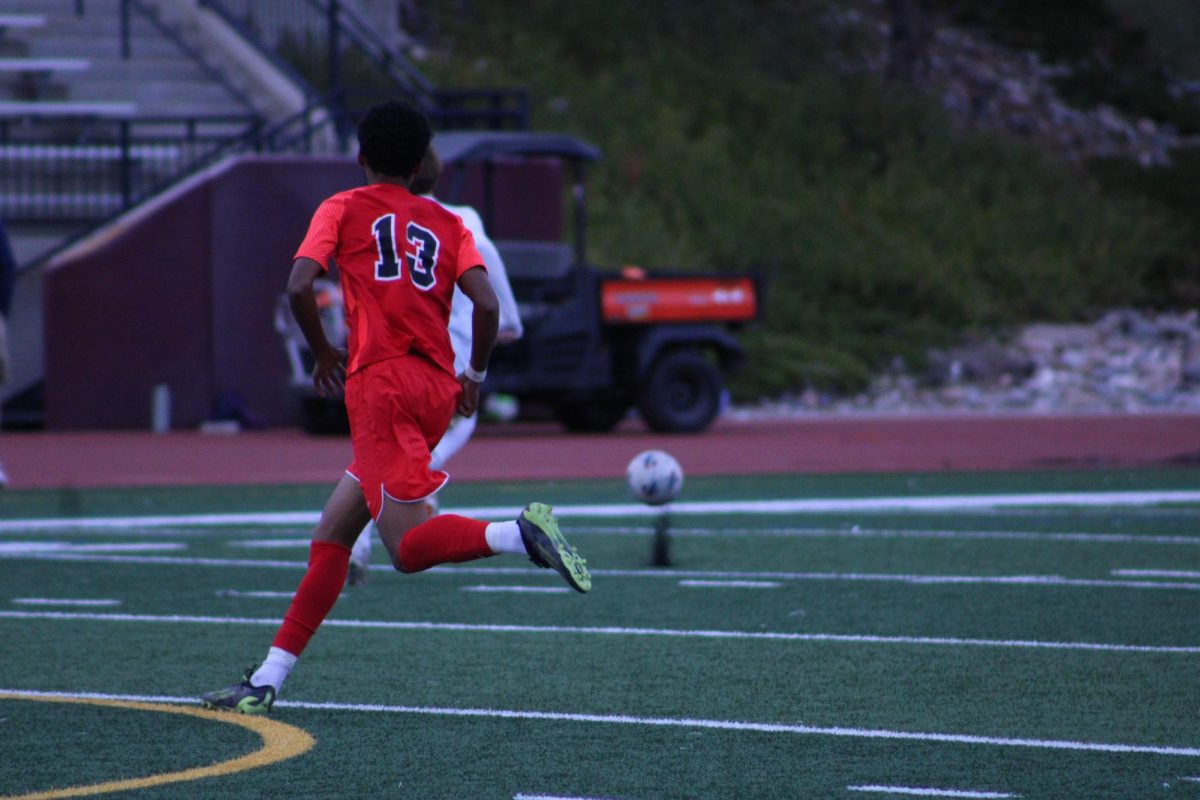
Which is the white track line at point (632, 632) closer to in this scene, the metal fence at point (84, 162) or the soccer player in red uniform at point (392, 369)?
the soccer player in red uniform at point (392, 369)

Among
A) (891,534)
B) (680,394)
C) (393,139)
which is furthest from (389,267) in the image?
(680,394)

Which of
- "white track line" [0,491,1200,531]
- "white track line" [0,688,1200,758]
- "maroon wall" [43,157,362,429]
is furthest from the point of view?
"maroon wall" [43,157,362,429]

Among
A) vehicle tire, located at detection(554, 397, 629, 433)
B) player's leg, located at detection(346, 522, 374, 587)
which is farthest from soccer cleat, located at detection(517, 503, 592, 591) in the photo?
vehicle tire, located at detection(554, 397, 629, 433)

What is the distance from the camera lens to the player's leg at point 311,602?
6.00 metres

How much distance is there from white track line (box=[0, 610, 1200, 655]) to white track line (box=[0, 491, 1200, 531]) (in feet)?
12.8

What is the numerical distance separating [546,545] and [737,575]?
4.00 metres

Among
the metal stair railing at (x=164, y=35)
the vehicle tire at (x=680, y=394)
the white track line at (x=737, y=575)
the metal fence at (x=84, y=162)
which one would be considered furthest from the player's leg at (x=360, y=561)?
the metal stair railing at (x=164, y=35)

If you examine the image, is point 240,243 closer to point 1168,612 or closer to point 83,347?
point 83,347

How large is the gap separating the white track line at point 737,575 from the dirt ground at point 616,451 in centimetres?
476

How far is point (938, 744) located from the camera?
219 inches

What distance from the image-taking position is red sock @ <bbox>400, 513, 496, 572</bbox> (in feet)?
18.9

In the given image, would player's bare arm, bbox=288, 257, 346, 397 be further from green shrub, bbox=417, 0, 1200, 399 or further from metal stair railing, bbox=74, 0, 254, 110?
green shrub, bbox=417, 0, 1200, 399

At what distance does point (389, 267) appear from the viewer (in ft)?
19.1

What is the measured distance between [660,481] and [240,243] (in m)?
12.6
